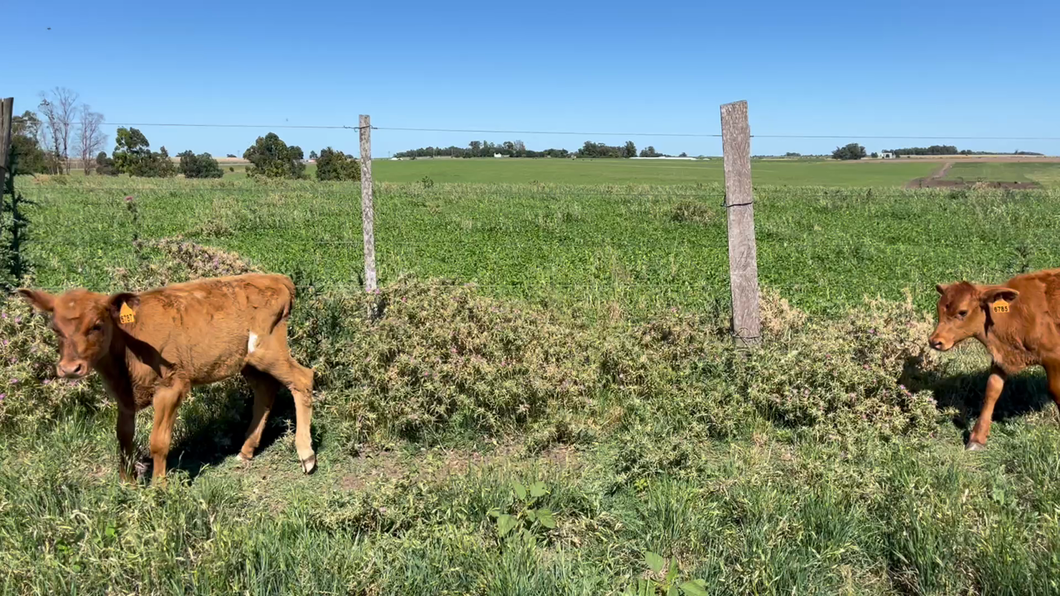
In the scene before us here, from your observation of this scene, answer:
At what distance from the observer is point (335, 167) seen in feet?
160

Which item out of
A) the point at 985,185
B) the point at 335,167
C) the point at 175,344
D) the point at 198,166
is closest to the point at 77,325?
the point at 175,344

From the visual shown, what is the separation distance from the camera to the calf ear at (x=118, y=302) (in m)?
3.90

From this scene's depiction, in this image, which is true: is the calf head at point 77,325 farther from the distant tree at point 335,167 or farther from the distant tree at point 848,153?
the distant tree at point 335,167

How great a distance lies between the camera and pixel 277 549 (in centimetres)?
334

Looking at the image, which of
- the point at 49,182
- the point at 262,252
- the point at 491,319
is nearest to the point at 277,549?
the point at 491,319

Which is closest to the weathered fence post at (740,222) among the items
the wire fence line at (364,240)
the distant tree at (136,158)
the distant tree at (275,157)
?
the wire fence line at (364,240)

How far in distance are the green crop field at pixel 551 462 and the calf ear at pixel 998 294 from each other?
79cm

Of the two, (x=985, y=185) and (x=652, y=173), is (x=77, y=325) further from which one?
(x=652, y=173)

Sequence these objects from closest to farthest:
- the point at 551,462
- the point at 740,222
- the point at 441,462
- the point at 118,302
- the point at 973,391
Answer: the point at 118,302 < the point at 441,462 < the point at 551,462 < the point at 740,222 < the point at 973,391

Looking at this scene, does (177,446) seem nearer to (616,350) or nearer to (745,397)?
(616,350)

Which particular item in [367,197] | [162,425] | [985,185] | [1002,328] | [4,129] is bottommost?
[162,425]

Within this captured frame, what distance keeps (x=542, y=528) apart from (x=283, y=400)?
9.44 ft

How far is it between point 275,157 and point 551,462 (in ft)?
165

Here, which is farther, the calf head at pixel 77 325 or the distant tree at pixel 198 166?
the distant tree at pixel 198 166
